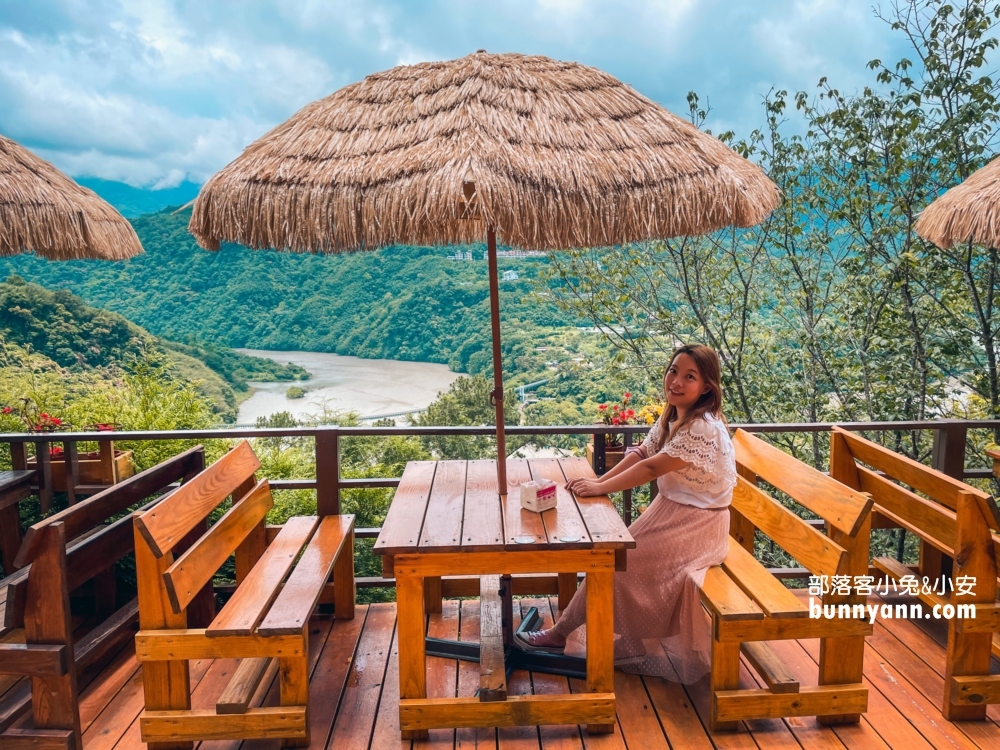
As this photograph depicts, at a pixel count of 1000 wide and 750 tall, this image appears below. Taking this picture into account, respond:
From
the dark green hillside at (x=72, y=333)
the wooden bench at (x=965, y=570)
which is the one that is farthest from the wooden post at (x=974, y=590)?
the dark green hillside at (x=72, y=333)

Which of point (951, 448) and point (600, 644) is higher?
point (951, 448)

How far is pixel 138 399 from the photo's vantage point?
10.3m

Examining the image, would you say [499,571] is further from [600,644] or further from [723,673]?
[723,673]

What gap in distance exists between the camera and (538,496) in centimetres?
247

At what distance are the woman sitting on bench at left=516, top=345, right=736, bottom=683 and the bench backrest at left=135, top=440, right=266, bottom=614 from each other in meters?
1.26

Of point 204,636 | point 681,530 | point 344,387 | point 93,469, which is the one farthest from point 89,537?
point 344,387

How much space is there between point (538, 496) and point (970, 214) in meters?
2.40

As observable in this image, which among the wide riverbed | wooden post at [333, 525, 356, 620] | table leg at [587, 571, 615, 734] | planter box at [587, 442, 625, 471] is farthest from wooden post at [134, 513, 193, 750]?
the wide riverbed

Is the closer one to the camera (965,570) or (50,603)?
(50,603)

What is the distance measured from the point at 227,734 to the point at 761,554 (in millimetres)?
6931

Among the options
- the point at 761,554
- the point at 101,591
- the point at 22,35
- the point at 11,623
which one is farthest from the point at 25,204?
the point at 22,35

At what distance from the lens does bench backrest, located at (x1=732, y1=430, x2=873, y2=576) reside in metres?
2.26

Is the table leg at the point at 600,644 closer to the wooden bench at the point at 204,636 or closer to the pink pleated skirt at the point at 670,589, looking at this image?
the pink pleated skirt at the point at 670,589

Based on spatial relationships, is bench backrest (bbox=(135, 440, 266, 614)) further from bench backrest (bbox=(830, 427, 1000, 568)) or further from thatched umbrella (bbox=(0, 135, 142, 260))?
bench backrest (bbox=(830, 427, 1000, 568))
